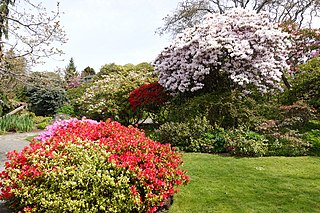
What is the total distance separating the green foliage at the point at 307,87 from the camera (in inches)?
368

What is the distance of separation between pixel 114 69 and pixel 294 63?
16480mm

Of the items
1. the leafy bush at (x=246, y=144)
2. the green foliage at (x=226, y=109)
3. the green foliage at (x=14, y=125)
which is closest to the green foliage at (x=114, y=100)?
the green foliage at (x=14, y=125)

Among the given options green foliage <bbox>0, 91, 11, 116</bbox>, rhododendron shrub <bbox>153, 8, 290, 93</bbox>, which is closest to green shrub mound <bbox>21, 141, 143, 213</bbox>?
rhododendron shrub <bbox>153, 8, 290, 93</bbox>

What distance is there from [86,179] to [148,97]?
790 cm

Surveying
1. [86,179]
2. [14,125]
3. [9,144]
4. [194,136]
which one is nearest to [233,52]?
[194,136]

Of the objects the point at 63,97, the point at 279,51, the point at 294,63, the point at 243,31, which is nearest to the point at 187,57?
the point at 243,31

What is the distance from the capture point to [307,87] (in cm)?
969

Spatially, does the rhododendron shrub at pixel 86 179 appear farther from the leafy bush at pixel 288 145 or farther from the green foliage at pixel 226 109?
the green foliage at pixel 226 109

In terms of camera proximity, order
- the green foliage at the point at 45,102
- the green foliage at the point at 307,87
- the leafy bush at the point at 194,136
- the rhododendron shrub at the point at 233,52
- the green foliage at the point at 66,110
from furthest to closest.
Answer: the green foliage at the point at 45,102, the green foliage at the point at 66,110, the green foliage at the point at 307,87, the rhododendron shrub at the point at 233,52, the leafy bush at the point at 194,136

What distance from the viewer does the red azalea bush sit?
428 inches

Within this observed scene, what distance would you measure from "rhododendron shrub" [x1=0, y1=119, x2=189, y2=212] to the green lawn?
69 cm

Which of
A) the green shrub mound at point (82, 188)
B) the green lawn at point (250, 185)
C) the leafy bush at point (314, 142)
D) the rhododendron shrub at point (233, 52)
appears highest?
the rhododendron shrub at point (233, 52)

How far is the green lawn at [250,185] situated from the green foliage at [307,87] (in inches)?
164

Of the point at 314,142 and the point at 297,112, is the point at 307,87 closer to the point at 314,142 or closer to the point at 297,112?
the point at 297,112
